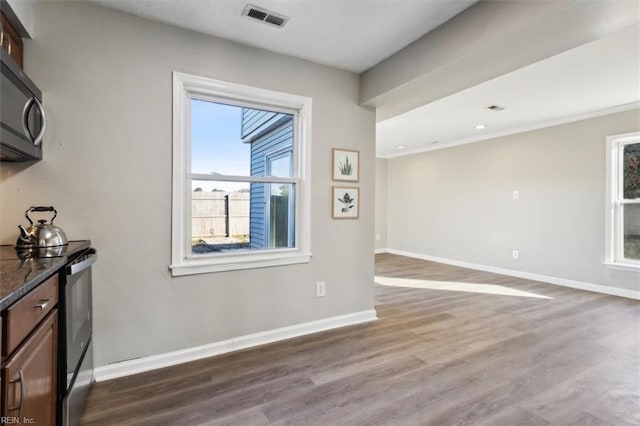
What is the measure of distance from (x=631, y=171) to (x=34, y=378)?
603 centimetres

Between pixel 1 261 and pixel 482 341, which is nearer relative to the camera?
pixel 1 261

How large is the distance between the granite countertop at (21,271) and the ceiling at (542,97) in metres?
3.61

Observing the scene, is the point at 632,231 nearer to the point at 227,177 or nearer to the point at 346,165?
the point at 346,165

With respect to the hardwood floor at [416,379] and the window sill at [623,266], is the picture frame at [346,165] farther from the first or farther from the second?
the window sill at [623,266]

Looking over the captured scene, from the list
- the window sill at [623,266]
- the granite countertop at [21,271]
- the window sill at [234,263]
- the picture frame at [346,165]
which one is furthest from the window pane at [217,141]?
the window sill at [623,266]

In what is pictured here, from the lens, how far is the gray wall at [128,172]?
2035mm

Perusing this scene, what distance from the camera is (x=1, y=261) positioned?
4.65 feet

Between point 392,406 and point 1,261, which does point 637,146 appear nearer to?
point 392,406

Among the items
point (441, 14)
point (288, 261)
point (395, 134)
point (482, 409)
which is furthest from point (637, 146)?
point (288, 261)

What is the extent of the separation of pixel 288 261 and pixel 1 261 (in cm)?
184

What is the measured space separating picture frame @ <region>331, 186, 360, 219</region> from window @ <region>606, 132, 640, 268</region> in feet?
12.0

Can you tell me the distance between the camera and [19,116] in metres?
1.64

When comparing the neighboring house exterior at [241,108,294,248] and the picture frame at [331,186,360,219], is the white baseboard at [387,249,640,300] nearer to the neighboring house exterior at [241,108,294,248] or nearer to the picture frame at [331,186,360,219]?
the picture frame at [331,186,360,219]

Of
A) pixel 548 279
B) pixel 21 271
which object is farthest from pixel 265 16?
pixel 548 279
